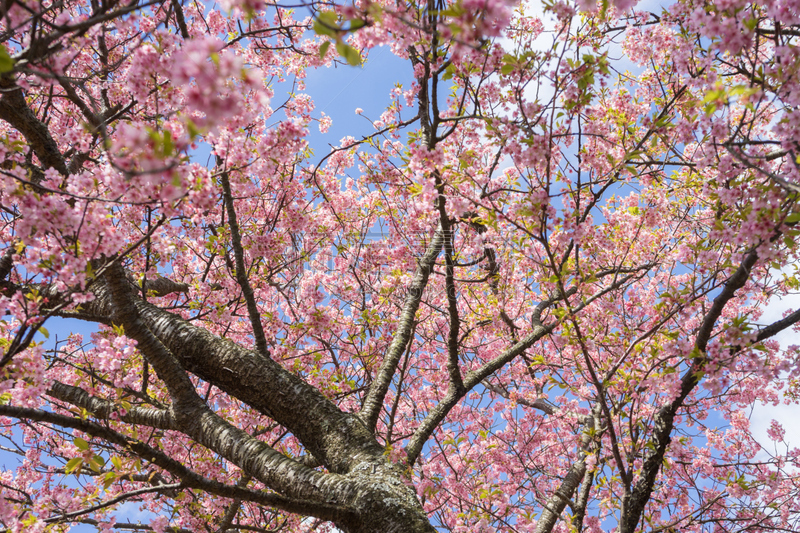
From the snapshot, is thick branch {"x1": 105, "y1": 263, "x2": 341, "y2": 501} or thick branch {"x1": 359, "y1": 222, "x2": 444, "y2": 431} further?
thick branch {"x1": 359, "y1": 222, "x2": 444, "y2": 431}

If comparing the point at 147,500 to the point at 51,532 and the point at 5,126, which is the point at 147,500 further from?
the point at 5,126

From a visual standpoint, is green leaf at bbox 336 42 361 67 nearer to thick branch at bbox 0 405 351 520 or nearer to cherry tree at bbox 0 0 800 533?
cherry tree at bbox 0 0 800 533

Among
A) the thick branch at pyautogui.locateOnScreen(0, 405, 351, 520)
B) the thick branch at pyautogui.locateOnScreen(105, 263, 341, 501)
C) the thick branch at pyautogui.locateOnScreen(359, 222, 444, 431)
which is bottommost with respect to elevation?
the thick branch at pyautogui.locateOnScreen(0, 405, 351, 520)

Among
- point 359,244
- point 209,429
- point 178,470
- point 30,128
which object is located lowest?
point 178,470

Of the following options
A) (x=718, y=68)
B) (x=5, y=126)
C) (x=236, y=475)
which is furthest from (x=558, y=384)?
(x=5, y=126)

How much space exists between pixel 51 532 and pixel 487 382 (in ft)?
16.4

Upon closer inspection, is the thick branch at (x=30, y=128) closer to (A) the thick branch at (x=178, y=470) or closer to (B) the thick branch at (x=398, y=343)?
(A) the thick branch at (x=178, y=470)

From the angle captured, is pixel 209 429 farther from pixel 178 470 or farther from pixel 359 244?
pixel 359 244

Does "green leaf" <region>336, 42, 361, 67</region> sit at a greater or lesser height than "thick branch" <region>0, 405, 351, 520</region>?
greater

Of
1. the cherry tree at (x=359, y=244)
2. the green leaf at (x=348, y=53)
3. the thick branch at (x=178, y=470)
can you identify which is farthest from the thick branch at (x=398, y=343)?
the green leaf at (x=348, y=53)

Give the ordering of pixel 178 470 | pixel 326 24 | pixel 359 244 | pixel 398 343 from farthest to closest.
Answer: pixel 359 244
pixel 398 343
pixel 178 470
pixel 326 24

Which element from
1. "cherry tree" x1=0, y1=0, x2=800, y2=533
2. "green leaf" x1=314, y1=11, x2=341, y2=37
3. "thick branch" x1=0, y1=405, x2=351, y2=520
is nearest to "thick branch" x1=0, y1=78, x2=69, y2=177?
"cherry tree" x1=0, y1=0, x2=800, y2=533

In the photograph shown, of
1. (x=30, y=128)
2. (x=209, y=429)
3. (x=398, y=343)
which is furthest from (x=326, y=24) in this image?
(x=398, y=343)

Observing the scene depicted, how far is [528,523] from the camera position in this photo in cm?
406
